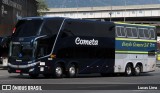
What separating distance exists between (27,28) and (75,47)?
346cm

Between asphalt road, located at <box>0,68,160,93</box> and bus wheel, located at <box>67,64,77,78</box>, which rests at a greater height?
bus wheel, located at <box>67,64,77,78</box>

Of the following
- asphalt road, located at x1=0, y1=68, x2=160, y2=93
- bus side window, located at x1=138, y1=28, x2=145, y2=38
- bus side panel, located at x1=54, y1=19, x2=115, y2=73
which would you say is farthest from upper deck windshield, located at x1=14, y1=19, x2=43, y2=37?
bus side window, located at x1=138, y1=28, x2=145, y2=38

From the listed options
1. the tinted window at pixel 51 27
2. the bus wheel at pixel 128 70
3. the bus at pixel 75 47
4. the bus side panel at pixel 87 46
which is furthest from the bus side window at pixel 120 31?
the tinted window at pixel 51 27

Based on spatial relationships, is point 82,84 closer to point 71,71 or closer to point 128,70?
point 71,71

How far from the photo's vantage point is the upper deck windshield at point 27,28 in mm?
28750

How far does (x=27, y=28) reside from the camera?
29188 millimetres

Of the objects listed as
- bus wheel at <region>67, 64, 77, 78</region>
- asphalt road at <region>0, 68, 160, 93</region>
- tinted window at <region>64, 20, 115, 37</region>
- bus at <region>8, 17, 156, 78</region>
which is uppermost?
tinted window at <region>64, 20, 115, 37</region>

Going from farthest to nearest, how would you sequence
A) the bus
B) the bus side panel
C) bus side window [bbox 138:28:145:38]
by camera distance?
bus side window [bbox 138:28:145:38]
the bus side panel
the bus

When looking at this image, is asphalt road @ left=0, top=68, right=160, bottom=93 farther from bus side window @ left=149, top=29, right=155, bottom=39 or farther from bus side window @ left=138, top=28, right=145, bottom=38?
bus side window @ left=149, top=29, right=155, bottom=39

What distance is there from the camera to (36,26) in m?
28.9


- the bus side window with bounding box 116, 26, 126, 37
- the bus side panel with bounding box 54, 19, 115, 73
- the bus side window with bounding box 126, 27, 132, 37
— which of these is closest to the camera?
the bus side panel with bounding box 54, 19, 115, 73

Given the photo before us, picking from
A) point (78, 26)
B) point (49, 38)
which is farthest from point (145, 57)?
point (49, 38)

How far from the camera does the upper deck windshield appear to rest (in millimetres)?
28750

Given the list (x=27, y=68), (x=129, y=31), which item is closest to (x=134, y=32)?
(x=129, y=31)
